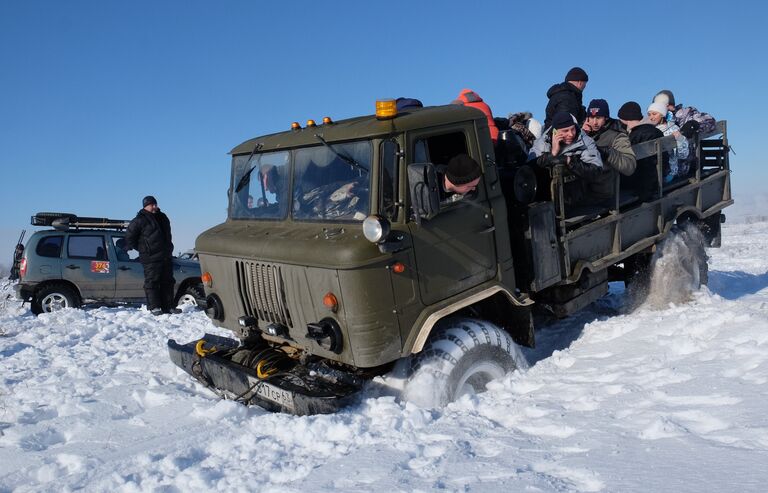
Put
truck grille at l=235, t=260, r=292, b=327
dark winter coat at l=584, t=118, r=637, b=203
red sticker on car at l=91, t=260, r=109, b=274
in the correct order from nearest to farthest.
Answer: truck grille at l=235, t=260, r=292, b=327
dark winter coat at l=584, t=118, r=637, b=203
red sticker on car at l=91, t=260, r=109, b=274

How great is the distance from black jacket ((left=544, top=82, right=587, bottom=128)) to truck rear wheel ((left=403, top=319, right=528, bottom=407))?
2764mm

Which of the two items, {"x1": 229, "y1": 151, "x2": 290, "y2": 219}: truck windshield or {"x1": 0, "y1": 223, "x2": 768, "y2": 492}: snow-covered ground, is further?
{"x1": 229, "y1": 151, "x2": 290, "y2": 219}: truck windshield

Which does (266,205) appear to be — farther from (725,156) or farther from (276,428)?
(725,156)

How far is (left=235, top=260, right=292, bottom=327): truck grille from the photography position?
4684mm

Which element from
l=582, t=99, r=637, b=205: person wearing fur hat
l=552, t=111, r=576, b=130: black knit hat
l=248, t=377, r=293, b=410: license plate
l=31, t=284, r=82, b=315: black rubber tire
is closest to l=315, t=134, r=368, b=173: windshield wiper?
l=248, t=377, r=293, b=410: license plate

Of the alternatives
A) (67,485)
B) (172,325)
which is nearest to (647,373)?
(67,485)

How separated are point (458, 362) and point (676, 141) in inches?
160

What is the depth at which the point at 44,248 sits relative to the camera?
1102 centimetres

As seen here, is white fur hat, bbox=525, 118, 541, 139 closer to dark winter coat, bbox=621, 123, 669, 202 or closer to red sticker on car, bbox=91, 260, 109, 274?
dark winter coat, bbox=621, 123, 669, 202

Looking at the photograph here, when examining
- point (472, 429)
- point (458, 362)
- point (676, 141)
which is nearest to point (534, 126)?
point (676, 141)

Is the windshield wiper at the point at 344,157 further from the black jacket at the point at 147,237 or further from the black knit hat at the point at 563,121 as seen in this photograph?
the black jacket at the point at 147,237

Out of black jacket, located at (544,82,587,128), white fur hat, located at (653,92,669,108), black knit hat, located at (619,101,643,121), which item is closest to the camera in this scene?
black jacket, located at (544,82,587,128)

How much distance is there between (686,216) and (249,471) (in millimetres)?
6113

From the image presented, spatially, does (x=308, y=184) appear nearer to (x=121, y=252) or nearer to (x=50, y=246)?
(x=121, y=252)
